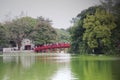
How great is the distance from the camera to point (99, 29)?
1241 cm

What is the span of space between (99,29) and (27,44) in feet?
7.64

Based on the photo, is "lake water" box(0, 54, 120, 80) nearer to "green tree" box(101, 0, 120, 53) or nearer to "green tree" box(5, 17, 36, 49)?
"green tree" box(101, 0, 120, 53)

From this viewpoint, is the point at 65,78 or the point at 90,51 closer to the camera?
the point at 65,78

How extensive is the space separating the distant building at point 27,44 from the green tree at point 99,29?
173 centimetres

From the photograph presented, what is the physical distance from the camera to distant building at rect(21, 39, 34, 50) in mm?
12062

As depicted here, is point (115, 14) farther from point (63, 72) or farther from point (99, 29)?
point (63, 72)

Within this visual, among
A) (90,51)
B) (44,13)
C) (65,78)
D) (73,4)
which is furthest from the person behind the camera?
(90,51)

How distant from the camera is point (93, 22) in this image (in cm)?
1267

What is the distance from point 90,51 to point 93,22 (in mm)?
984

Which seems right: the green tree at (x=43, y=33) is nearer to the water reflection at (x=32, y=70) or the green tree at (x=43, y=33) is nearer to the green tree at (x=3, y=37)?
the green tree at (x=3, y=37)

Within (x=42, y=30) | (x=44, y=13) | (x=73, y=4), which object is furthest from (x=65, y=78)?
(x=42, y=30)

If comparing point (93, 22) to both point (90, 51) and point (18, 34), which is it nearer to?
point (90, 51)

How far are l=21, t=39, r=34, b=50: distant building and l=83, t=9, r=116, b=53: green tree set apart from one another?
1.73 m

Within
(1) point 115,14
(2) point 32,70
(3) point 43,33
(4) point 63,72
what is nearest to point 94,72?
(4) point 63,72
